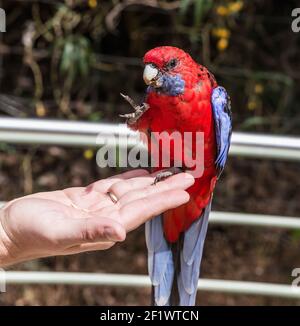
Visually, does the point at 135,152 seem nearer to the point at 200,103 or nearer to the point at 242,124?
the point at 200,103

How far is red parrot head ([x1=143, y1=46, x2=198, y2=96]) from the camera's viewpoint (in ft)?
5.01

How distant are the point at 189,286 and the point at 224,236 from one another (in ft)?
4.65

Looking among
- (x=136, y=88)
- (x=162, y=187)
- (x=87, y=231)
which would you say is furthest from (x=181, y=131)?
(x=136, y=88)

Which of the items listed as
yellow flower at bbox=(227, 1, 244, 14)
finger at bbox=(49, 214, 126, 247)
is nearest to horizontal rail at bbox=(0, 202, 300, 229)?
finger at bbox=(49, 214, 126, 247)

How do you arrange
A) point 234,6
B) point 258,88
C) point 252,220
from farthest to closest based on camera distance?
1. point 258,88
2. point 234,6
3. point 252,220

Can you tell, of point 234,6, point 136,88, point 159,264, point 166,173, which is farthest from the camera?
point 136,88

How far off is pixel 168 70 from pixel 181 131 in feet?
0.47

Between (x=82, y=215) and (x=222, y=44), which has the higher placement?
(x=222, y=44)

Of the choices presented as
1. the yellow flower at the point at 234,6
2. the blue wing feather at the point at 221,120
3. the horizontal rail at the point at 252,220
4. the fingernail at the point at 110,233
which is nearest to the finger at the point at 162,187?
the blue wing feather at the point at 221,120

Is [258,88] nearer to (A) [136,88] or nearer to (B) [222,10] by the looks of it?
(B) [222,10]

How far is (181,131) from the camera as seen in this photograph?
5.16 feet

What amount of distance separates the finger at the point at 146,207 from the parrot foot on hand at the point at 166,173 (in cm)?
17

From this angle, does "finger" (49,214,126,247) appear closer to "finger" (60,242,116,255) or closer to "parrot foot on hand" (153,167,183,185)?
"finger" (60,242,116,255)
